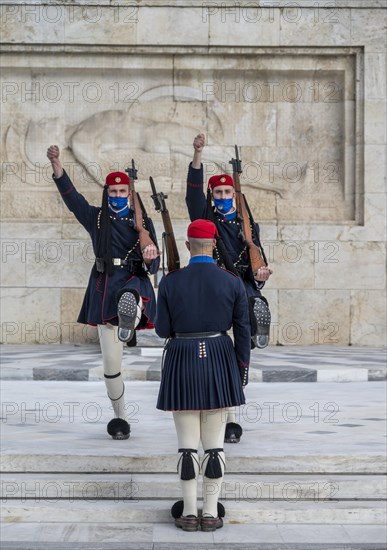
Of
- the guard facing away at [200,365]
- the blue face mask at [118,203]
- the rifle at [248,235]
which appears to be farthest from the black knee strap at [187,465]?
the blue face mask at [118,203]

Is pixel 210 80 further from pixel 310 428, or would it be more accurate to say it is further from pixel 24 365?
pixel 310 428

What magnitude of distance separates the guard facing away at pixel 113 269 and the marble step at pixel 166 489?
3.44 ft

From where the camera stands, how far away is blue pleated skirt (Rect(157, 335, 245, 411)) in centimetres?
506

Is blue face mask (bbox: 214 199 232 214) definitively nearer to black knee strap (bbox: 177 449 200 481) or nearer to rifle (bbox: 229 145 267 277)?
rifle (bbox: 229 145 267 277)

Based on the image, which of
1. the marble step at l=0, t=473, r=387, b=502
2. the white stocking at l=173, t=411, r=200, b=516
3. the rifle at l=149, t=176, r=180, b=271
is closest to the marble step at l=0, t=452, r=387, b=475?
the marble step at l=0, t=473, r=387, b=502

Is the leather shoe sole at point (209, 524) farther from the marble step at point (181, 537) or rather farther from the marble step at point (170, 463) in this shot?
the marble step at point (170, 463)

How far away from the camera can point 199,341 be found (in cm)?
516

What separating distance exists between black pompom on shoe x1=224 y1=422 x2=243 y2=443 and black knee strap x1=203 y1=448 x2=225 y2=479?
142 cm

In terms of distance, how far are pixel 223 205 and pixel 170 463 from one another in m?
1.63

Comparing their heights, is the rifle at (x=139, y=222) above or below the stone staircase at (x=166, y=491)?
above

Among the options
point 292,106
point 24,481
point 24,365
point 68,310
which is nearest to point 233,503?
point 24,481

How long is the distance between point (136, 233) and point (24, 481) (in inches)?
71.3

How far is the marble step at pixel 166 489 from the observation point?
5.61 metres

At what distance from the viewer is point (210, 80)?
13.5 metres
